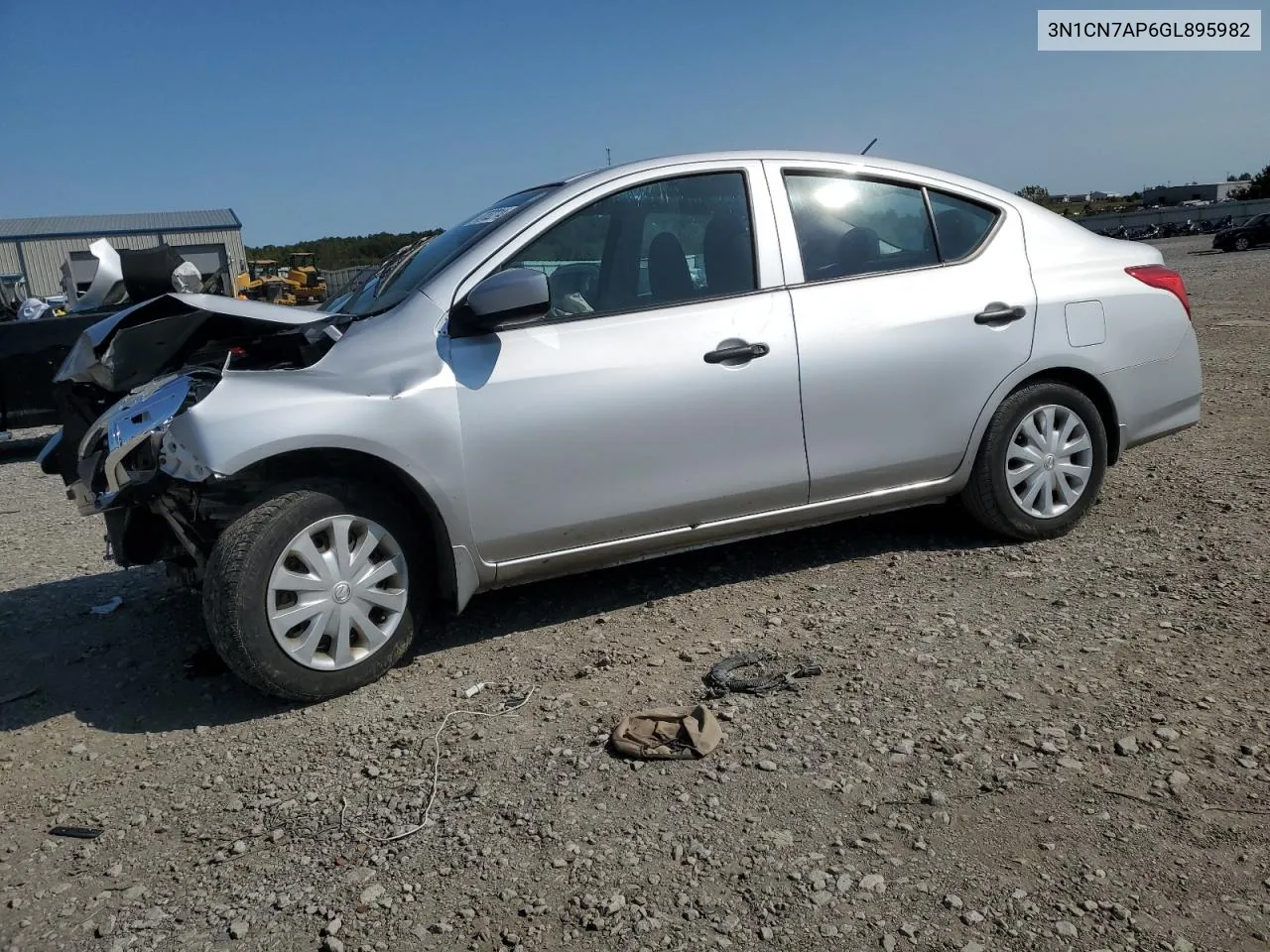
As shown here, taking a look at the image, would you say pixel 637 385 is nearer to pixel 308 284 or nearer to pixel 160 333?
pixel 160 333

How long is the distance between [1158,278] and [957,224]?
1.11 meters

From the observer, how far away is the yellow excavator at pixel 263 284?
77.5 ft

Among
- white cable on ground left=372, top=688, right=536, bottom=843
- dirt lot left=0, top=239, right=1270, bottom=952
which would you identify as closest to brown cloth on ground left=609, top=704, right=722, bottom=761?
dirt lot left=0, top=239, right=1270, bottom=952

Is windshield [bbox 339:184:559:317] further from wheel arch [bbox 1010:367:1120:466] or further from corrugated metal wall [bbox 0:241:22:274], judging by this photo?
corrugated metal wall [bbox 0:241:22:274]

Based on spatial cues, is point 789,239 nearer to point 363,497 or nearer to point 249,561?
point 363,497

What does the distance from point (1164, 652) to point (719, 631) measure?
1.62 meters

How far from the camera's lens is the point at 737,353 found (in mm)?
4059

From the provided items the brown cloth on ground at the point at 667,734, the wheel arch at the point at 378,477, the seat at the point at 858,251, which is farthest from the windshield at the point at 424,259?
the brown cloth on ground at the point at 667,734

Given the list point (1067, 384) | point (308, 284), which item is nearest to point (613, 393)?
point (1067, 384)

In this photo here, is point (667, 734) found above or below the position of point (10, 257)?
below

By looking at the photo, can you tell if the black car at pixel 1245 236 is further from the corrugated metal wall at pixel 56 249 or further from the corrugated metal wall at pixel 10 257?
the corrugated metal wall at pixel 10 257

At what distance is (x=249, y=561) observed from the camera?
11.4 feet

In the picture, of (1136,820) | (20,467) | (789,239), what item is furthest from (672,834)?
(20,467)

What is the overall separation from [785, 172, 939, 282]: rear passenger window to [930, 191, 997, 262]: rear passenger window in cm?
6
